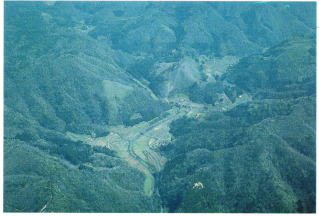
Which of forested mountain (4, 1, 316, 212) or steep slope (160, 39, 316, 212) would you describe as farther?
forested mountain (4, 1, 316, 212)

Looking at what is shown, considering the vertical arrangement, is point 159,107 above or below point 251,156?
below

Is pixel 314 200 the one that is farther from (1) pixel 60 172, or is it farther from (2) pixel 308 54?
(2) pixel 308 54

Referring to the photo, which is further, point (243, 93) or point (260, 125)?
point (243, 93)

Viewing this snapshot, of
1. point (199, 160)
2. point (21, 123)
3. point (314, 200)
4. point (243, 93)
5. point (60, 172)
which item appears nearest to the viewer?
point (314, 200)

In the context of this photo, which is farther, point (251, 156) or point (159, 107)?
point (159, 107)

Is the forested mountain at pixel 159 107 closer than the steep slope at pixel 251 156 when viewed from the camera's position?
No

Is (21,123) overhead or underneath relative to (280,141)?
underneath

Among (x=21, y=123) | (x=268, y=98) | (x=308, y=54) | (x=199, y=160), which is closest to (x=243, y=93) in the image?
(x=268, y=98)

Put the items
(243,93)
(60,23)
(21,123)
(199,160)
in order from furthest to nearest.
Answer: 1. (60,23)
2. (243,93)
3. (21,123)
4. (199,160)
